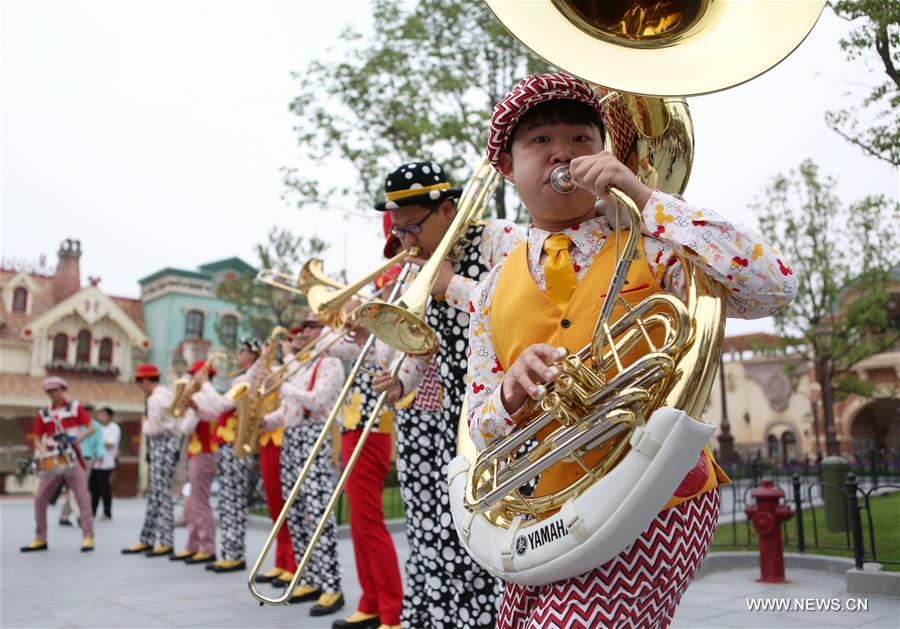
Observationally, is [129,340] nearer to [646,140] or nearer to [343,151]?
[343,151]

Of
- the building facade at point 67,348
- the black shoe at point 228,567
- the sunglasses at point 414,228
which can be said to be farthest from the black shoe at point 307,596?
the building facade at point 67,348

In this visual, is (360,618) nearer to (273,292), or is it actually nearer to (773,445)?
(273,292)

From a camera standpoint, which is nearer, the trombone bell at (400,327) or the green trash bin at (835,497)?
the trombone bell at (400,327)

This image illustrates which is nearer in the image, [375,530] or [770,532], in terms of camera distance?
[375,530]

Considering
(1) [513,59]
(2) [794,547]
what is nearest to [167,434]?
(2) [794,547]

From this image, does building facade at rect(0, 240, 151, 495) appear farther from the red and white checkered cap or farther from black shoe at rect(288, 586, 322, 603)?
the red and white checkered cap

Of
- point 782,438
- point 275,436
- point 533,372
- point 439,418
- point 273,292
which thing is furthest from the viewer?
point 782,438

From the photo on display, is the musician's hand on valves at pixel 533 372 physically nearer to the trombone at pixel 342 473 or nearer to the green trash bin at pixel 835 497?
the trombone at pixel 342 473

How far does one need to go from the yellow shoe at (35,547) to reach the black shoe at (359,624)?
22.7 ft

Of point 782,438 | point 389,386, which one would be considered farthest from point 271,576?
point 782,438

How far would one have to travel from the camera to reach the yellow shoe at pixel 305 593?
5.84m

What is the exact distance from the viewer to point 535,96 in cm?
202

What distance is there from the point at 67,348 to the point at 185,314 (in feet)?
18.1

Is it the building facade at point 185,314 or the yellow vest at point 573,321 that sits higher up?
the building facade at point 185,314
